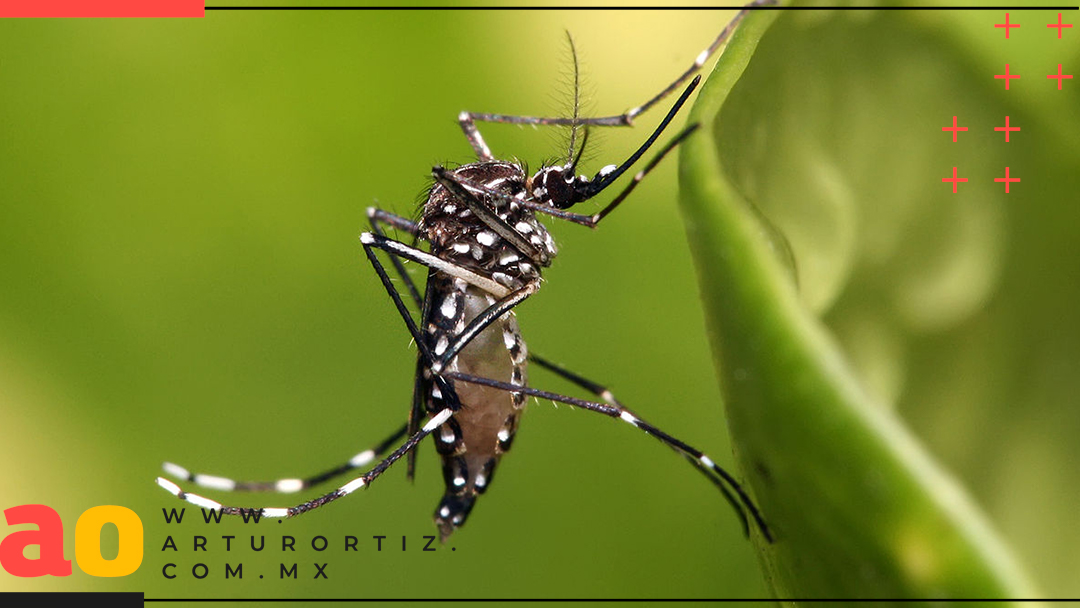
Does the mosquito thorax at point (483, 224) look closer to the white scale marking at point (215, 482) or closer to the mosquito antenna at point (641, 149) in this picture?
the mosquito antenna at point (641, 149)

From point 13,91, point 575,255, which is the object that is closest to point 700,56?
point 575,255

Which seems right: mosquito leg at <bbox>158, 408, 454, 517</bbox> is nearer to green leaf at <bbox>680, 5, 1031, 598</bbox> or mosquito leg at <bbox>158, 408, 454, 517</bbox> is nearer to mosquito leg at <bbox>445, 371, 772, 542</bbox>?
mosquito leg at <bbox>445, 371, 772, 542</bbox>

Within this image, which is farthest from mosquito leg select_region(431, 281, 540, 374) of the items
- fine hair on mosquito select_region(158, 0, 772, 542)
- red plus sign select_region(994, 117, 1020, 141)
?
red plus sign select_region(994, 117, 1020, 141)

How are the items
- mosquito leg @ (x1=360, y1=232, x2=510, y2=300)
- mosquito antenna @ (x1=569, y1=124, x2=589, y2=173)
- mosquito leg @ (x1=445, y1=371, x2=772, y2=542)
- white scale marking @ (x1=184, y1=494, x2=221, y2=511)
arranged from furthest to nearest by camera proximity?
mosquito antenna @ (x1=569, y1=124, x2=589, y2=173) → mosquito leg @ (x1=360, y1=232, x2=510, y2=300) → white scale marking @ (x1=184, y1=494, x2=221, y2=511) → mosquito leg @ (x1=445, y1=371, x2=772, y2=542)

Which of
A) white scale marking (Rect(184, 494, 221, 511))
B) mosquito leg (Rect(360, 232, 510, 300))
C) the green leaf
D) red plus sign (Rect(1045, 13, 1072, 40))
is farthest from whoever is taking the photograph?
mosquito leg (Rect(360, 232, 510, 300))

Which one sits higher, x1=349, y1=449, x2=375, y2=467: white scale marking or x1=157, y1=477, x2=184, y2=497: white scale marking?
x1=349, y1=449, x2=375, y2=467: white scale marking

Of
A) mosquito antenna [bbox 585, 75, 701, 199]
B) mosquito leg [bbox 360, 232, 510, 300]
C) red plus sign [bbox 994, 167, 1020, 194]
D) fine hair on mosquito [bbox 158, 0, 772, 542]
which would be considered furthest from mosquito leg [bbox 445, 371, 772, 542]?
red plus sign [bbox 994, 167, 1020, 194]

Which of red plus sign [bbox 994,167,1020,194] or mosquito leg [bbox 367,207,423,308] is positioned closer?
red plus sign [bbox 994,167,1020,194]

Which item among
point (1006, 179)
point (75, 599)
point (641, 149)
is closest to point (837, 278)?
point (1006, 179)

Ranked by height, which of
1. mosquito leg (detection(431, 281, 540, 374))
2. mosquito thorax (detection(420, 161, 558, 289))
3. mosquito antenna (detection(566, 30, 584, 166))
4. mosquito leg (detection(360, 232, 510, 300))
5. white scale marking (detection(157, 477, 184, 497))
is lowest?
white scale marking (detection(157, 477, 184, 497))

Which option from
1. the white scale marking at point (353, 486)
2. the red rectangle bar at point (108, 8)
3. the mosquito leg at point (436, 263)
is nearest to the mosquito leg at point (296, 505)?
the white scale marking at point (353, 486)
